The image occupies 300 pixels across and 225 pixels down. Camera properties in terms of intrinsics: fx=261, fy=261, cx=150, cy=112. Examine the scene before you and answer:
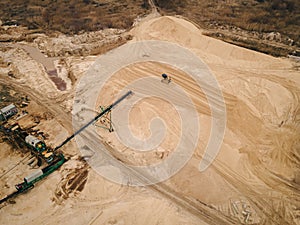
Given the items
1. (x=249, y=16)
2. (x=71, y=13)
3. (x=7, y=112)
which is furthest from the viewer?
(x=71, y=13)

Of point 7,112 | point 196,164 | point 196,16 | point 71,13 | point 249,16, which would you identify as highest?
point 249,16

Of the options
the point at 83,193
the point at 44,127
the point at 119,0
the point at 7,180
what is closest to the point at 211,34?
the point at 119,0

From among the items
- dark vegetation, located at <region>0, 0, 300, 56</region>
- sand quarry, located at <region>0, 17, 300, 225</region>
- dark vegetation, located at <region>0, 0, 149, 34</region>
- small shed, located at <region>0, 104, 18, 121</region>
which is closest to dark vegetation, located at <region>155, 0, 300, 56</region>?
dark vegetation, located at <region>0, 0, 300, 56</region>

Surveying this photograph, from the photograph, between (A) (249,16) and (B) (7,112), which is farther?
(A) (249,16)

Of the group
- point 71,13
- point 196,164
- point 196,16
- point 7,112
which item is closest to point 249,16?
point 196,16

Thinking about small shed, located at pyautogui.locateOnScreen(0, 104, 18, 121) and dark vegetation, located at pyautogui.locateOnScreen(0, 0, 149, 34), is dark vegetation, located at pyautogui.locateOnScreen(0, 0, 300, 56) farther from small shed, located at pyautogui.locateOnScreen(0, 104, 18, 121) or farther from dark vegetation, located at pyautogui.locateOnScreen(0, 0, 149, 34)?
small shed, located at pyautogui.locateOnScreen(0, 104, 18, 121)

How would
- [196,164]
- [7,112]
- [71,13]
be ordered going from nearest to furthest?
[196,164] → [7,112] → [71,13]

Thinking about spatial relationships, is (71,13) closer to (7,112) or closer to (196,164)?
(7,112)
